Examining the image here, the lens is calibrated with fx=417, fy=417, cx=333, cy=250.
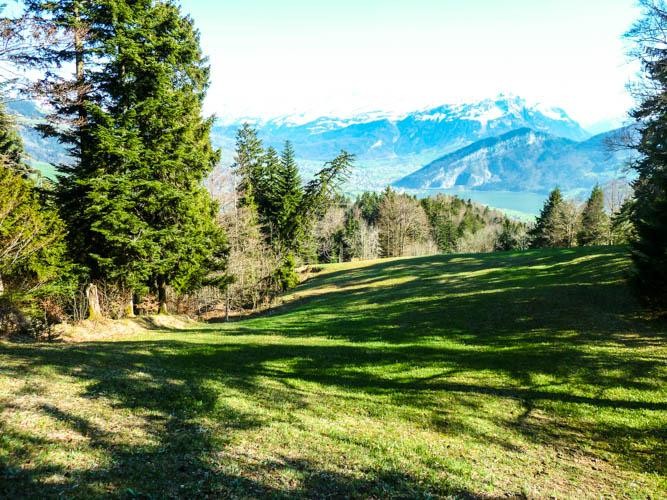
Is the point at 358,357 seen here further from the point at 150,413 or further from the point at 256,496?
the point at 256,496

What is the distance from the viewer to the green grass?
699 cm

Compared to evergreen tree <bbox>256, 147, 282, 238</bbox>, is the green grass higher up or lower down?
lower down

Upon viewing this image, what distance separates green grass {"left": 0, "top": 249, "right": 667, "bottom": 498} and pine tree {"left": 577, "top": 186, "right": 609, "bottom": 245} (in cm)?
5700

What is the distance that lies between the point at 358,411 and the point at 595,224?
243 ft

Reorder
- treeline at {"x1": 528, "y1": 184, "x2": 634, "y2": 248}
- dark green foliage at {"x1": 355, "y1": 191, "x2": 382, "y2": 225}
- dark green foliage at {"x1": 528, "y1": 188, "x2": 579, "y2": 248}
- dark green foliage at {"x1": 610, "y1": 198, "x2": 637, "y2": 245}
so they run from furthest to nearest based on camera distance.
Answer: dark green foliage at {"x1": 355, "y1": 191, "x2": 382, "y2": 225} < dark green foliage at {"x1": 528, "y1": 188, "x2": 579, "y2": 248} < treeline at {"x1": 528, "y1": 184, "x2": 634, "y2": 248} < dark green foliage at {"x1": 610, "y1": 198, "x2": 637, "y2": 245}

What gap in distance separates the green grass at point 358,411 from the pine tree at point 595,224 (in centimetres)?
5700

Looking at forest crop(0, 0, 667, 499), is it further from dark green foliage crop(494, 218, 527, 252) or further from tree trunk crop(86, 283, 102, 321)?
dark green foliage crop(494, 218, 527, 252)

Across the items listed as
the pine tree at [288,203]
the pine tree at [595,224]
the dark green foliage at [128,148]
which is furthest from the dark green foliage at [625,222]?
the pine tree at [288,203]

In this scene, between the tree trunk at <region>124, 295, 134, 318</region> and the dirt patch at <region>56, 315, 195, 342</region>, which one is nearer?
the dirt patch at <region>56, 315, 195, 342</region>

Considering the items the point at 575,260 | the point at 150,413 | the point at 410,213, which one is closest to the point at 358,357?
the point at 150,413

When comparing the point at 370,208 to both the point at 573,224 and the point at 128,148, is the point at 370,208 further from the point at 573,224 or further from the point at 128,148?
the point at 128,148

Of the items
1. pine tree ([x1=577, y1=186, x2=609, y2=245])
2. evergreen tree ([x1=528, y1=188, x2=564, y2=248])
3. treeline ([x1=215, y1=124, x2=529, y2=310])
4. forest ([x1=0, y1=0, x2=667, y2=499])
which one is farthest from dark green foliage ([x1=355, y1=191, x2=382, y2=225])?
forest ([x1=0, y1=0, x2=667, y2=499])

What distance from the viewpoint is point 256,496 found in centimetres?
→ 629

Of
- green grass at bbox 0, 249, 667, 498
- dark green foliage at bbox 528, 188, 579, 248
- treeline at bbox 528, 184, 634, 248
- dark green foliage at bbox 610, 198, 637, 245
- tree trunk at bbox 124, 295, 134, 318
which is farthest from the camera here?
dark green foliage at bbox 528, 188, 579, 248
